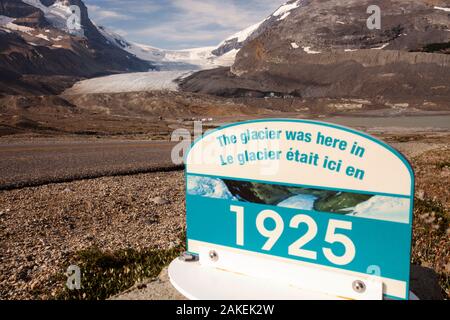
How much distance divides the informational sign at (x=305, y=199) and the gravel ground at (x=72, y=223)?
2.50m

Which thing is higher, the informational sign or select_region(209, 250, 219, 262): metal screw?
the informational sign

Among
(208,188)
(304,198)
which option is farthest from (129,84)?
(304,198)

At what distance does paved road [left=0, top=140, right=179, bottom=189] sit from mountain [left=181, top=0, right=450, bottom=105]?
84673 millimetres

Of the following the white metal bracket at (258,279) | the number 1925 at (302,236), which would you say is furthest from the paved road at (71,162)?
the number 1925 at (302,236)

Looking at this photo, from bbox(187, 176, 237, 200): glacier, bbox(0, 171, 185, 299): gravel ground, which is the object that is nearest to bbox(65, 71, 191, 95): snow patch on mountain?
Result: bbox(0, 171, 185, 299): gravel ground

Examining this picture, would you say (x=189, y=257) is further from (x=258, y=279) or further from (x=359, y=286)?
(x=359, y=286)

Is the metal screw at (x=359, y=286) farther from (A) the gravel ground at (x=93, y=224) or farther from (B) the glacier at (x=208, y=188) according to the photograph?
(A) the gravel ground at (x=93, y=224)

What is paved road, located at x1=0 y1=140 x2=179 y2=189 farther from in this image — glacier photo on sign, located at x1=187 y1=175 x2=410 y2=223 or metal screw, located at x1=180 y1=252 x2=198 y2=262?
glacier photo on sign, located at x1=187 y1=175 x2=410 y2=223

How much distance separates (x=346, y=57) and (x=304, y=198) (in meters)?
117

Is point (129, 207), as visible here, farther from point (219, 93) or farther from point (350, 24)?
point (350, 24)

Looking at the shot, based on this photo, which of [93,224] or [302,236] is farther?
[93,224]

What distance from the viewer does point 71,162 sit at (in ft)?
50.6

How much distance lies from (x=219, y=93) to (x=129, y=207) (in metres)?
101

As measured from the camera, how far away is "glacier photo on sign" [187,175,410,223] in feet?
10.7
